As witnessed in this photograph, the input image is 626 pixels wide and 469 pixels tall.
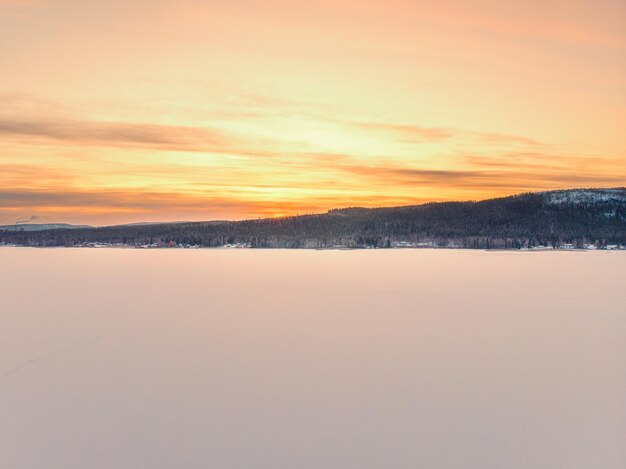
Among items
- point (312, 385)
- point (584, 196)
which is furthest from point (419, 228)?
point (312, 385)

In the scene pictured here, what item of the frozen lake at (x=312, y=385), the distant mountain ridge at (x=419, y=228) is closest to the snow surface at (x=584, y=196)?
the distant mountain ridge at (x=419, y=228)

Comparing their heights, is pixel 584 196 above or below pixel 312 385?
above

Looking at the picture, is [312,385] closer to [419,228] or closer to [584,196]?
[419,228]

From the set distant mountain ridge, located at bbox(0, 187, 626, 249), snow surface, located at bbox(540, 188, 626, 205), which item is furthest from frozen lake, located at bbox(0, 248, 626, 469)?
snow surface, located at bbox(540, 188, 626, 205)

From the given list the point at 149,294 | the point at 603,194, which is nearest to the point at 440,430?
the point at 149,294

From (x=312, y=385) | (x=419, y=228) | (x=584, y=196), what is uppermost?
(x=584, y=196)

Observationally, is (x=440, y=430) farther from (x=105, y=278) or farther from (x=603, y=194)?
(x=603, y=194)
